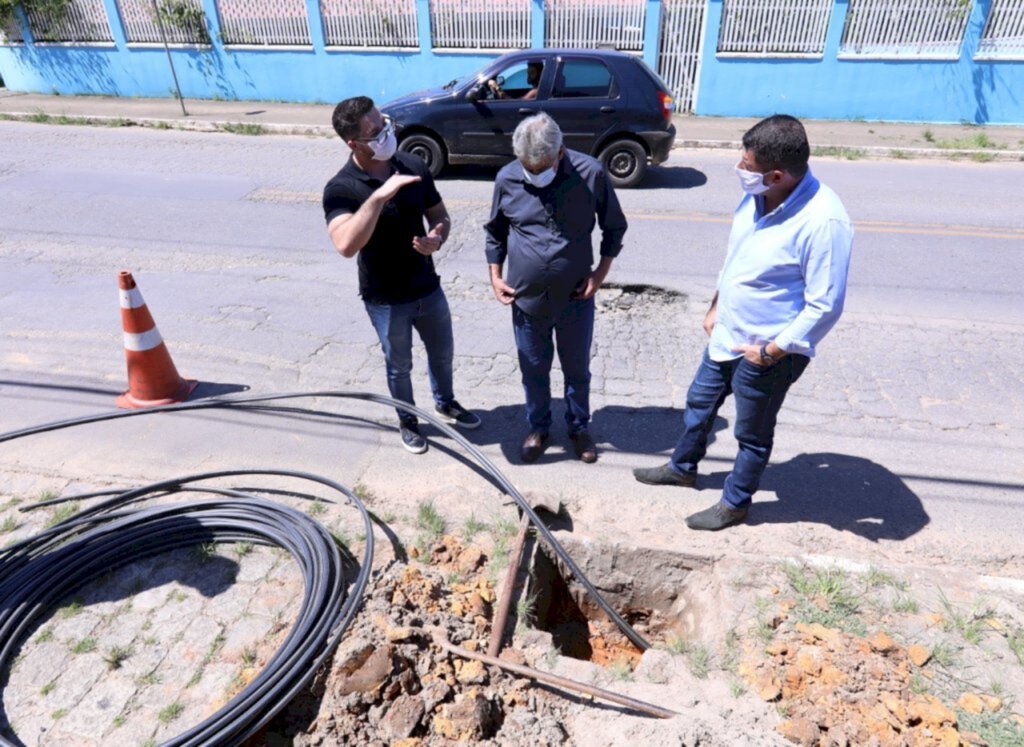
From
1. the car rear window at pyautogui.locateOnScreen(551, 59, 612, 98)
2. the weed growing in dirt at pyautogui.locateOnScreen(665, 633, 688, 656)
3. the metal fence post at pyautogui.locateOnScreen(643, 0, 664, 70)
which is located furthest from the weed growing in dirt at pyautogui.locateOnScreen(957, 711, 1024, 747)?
the metal fence post at pyautogui.locateOnScreen(643, 0, 664, 70)

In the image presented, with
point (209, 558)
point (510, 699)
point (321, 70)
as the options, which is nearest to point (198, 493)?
point (209, 558)

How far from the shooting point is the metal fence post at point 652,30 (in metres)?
13.7

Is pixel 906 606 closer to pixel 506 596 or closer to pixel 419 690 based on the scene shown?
pixel 506 596

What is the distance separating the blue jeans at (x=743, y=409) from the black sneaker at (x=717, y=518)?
0.15 ft

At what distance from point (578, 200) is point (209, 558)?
2655 millimetres

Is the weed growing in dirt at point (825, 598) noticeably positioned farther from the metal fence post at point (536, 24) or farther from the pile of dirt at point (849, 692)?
the metal fence post at point (536, 24)

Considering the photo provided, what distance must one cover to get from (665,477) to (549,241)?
154cm

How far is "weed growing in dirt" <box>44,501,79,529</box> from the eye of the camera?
148 inches

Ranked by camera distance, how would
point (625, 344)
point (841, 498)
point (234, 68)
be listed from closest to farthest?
point (841, 498), point (625, 344), point (234, 68)

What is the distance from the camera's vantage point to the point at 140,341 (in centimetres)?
468

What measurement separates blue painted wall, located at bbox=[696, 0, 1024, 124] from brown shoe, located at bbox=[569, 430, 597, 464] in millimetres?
12085

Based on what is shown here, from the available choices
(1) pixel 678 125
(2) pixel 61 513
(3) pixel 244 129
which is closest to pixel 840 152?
(1) pixel 678 125

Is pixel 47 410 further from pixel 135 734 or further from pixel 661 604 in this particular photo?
pixel 661 604

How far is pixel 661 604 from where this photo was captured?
347 centimetres
